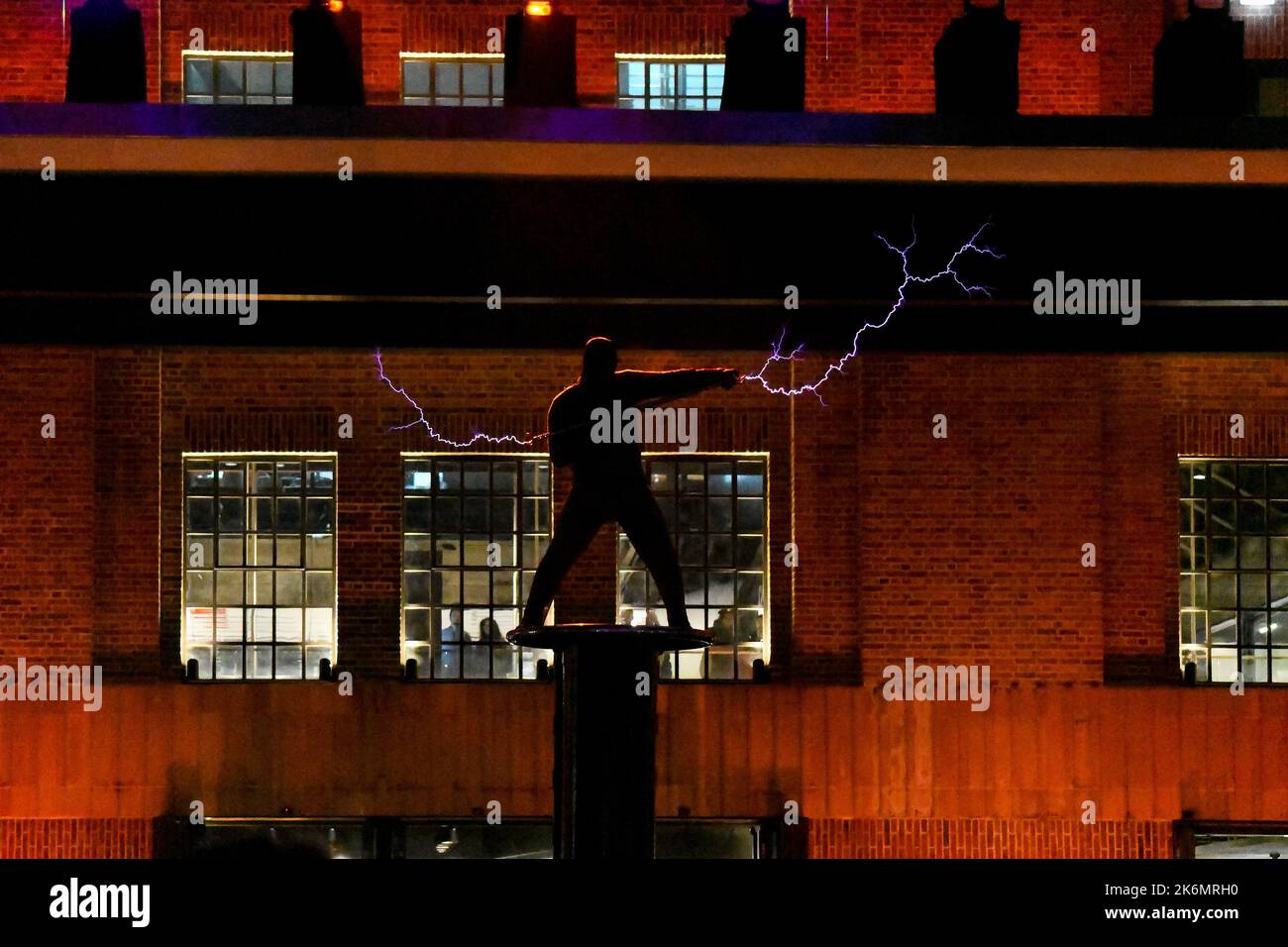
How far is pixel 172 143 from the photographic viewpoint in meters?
9.45

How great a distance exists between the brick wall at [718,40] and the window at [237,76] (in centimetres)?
12

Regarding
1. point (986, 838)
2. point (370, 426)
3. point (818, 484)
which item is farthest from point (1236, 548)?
point (370, 426)

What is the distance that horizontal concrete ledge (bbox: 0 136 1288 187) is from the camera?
949cm

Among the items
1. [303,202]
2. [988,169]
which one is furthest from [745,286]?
[303,202]

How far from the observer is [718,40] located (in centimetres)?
1369

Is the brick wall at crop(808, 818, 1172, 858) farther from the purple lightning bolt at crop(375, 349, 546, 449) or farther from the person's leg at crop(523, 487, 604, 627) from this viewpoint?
the person's leg at crop(523, 487, 604, 627)

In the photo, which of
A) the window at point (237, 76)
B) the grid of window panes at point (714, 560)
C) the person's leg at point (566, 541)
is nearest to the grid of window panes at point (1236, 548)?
the grid of window panes at point (714, 560)


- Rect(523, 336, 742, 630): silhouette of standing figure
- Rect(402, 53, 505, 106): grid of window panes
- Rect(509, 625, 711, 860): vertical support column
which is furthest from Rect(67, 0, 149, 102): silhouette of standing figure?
Rect(509, 625, 711, 860): vertical support column

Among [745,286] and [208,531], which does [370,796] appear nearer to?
[208,531]

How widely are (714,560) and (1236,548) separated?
439 cm

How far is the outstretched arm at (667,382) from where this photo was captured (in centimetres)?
835

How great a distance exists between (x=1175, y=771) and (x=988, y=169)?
18.5 feet

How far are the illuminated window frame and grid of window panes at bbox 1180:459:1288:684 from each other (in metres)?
5.11

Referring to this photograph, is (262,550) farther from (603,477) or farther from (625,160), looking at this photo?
(603,477)
